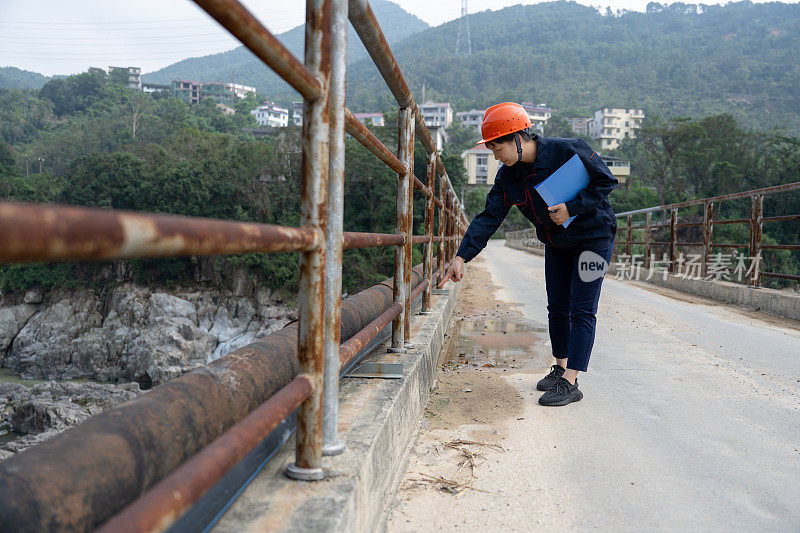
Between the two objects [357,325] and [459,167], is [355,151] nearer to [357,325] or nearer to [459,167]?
[459,167]

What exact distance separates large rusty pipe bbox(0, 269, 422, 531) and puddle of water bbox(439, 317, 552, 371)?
2.66 m

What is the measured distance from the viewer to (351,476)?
142 centimetres

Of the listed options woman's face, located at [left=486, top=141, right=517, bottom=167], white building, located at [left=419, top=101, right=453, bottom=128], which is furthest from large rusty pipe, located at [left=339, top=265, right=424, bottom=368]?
white building, located at [left=419, top=101, right=453, bottom=128]

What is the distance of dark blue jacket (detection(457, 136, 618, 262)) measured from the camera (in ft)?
9.70

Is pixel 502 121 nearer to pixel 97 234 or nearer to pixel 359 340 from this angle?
pixel 359 340

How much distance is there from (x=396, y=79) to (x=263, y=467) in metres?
1.59

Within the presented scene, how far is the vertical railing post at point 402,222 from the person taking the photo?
2793mm

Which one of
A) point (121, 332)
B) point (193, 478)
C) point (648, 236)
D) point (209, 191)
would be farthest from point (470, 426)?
point (209, 191)

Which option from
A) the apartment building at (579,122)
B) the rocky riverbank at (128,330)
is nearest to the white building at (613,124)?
the apartment building at (579,122)

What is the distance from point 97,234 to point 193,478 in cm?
39

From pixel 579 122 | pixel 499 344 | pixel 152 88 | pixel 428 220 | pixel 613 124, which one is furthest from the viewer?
pixel 579 122

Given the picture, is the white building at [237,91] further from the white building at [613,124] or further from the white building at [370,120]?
the white building at [613,124]

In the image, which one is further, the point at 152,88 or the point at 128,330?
the point at 152,88

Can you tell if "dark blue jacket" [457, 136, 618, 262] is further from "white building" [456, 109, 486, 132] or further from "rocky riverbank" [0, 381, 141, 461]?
"white building" [456, 109, 486, 132]
